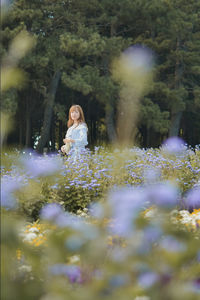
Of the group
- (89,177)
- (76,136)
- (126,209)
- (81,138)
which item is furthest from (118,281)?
(76,136)

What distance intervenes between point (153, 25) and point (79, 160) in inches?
432

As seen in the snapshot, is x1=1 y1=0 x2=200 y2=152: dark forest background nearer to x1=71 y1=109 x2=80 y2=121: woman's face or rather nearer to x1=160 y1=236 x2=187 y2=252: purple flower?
x1=71 y1=109 x2=80 y2=121: woman's face

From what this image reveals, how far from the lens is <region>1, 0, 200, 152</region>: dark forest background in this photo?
521 inches

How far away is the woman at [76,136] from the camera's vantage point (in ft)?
20.3

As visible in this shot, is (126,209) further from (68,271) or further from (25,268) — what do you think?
(25,268)

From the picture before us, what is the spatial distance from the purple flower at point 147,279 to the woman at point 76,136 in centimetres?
496

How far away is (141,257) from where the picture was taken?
1198 millimetres

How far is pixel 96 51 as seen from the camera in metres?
13.1

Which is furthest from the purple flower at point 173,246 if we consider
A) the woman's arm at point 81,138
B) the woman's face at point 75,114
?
the woman's face at point 75,114

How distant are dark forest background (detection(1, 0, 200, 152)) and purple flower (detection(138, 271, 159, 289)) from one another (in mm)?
11394

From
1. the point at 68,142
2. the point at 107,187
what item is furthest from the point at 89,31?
the point at 107,187

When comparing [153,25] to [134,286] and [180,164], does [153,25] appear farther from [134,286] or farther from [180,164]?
[134,286]

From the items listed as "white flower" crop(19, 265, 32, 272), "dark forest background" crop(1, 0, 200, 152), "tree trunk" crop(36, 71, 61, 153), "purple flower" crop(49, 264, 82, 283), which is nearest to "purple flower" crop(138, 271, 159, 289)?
"purple flower" crop(49, 264, 82, 283)

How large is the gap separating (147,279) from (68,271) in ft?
0.94
